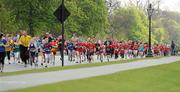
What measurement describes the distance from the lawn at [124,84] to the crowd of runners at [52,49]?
7165mm

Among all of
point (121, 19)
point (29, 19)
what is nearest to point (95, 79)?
point (29, 19)

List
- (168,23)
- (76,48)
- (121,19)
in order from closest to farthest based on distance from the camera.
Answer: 1. (76,48)
2. (121,19)
3. (168,23)

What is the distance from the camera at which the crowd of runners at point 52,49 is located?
33.2m

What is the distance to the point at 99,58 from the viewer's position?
1909 inches

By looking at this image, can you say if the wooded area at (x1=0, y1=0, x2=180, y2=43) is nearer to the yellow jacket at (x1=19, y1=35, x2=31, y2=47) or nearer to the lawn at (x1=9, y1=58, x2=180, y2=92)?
the yellow jacket at (x1=19, y1=35, x2=31, y2=47)

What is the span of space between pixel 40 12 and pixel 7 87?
45460 mm

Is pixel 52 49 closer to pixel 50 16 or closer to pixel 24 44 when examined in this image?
pixel 24 44

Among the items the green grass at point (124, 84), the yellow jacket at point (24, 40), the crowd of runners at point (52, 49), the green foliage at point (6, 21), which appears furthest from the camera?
the green foliage at point (6, 21)

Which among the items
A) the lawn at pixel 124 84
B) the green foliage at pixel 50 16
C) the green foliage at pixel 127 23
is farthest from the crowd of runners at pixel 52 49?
the green foliage at pixel 127 23

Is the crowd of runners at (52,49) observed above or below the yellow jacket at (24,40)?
below

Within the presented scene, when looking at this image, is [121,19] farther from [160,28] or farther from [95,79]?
[95,79]

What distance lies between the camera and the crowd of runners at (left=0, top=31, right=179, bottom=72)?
33.2 m

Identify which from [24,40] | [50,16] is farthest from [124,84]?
[50,16]

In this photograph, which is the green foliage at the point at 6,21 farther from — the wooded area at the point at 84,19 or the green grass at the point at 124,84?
the green grass at the point at 124,84
